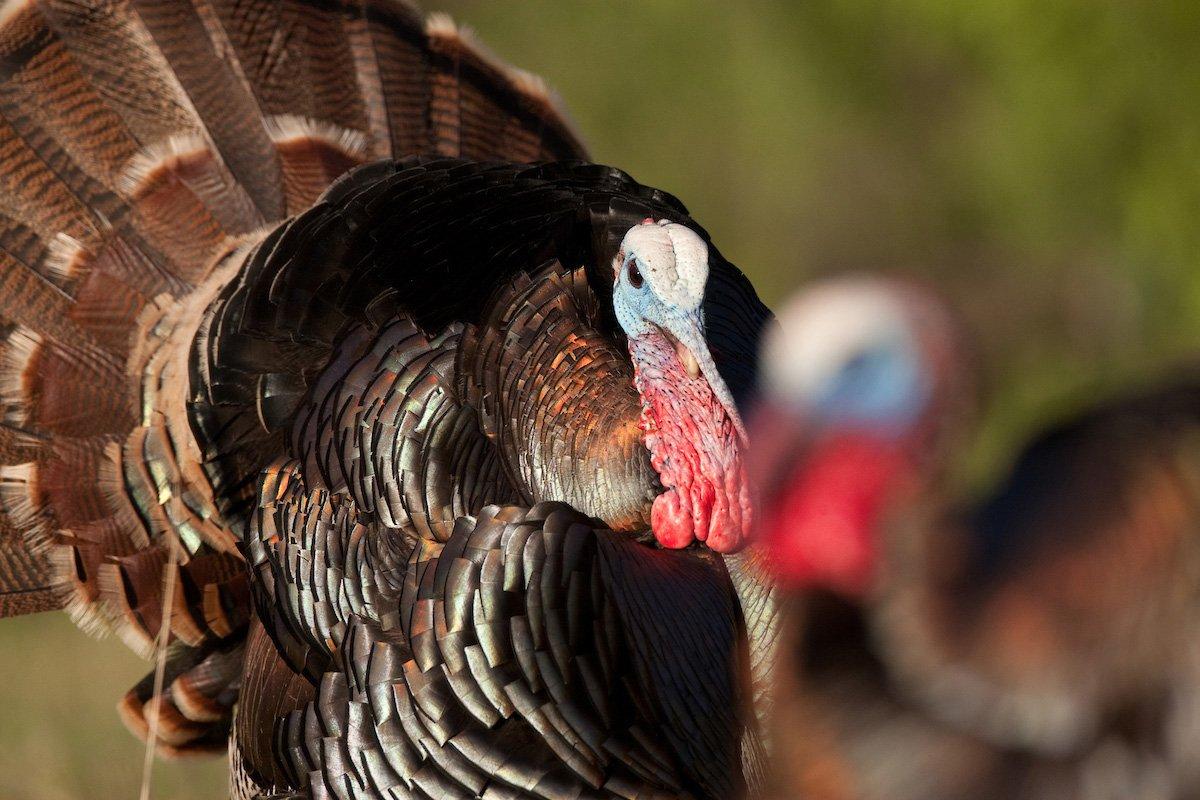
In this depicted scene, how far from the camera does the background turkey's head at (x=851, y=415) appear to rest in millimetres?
1374

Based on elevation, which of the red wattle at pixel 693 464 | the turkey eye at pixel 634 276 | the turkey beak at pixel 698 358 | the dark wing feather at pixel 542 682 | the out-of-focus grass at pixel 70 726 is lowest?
the out-of-focus grass at pixel 70 726

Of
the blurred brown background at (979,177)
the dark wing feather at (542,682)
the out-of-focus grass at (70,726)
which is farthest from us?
the blurred brown background at (979,177)

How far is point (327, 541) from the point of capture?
272 centimetres

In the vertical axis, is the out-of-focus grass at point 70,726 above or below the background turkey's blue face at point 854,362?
below

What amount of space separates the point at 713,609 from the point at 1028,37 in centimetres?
428

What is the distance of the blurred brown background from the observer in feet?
16.9

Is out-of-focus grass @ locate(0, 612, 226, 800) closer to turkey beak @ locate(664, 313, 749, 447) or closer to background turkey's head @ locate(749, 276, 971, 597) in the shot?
turkey beak @ locate(664, 313, 749, 447)

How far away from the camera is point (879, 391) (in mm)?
1403

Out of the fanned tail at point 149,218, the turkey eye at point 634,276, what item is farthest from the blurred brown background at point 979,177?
the turkey eye at point 634,276

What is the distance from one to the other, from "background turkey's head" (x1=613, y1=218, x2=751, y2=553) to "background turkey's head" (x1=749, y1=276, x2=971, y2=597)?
1.07m

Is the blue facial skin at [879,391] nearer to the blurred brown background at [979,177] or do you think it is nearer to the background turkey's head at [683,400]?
the background turkey's head at [683,400]

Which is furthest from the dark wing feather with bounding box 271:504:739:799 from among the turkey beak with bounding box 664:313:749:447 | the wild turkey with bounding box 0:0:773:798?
the turkey beak with bounding box 664:313:749:447

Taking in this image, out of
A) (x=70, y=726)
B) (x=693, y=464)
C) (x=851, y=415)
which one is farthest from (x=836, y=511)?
(x=70, y=726)

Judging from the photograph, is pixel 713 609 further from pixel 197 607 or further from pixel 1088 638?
pixel 197 607
